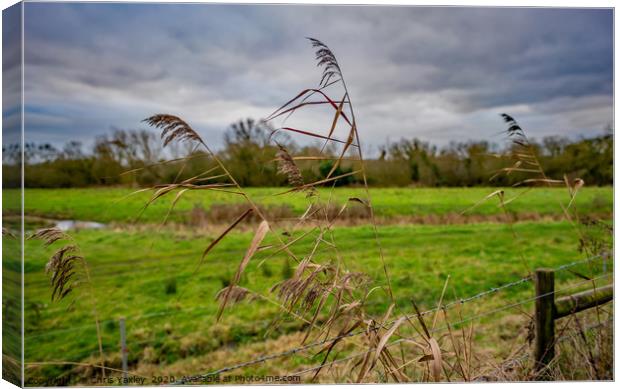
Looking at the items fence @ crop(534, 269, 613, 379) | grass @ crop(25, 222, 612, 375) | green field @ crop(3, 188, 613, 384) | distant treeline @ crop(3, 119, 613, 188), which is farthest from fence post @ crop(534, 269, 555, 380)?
grass @ crop(25, 222, 612, 375)

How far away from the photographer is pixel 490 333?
4.42 metres

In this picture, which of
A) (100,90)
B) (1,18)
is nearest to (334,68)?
(1,18)

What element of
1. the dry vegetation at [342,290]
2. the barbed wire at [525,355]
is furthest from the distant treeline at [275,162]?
the barbed wire at [525,355]

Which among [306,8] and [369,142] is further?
[369,142]

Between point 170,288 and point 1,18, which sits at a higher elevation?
point 1,18

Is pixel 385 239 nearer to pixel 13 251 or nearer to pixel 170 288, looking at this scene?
pixel 170 288

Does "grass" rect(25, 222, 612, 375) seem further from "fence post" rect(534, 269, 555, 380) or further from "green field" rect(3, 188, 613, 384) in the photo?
"fence post" rect(534, 269, 555, 380)

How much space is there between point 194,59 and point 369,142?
1.62m

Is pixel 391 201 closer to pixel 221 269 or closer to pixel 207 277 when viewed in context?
pixel 221 269

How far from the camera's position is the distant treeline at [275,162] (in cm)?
404

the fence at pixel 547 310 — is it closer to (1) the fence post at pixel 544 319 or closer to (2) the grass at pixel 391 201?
(1) the fence post at pixel 544 319

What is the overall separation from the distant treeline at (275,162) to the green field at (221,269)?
6.5 inches

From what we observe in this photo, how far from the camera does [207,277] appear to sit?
21.1ft

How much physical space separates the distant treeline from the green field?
0.54 feet
